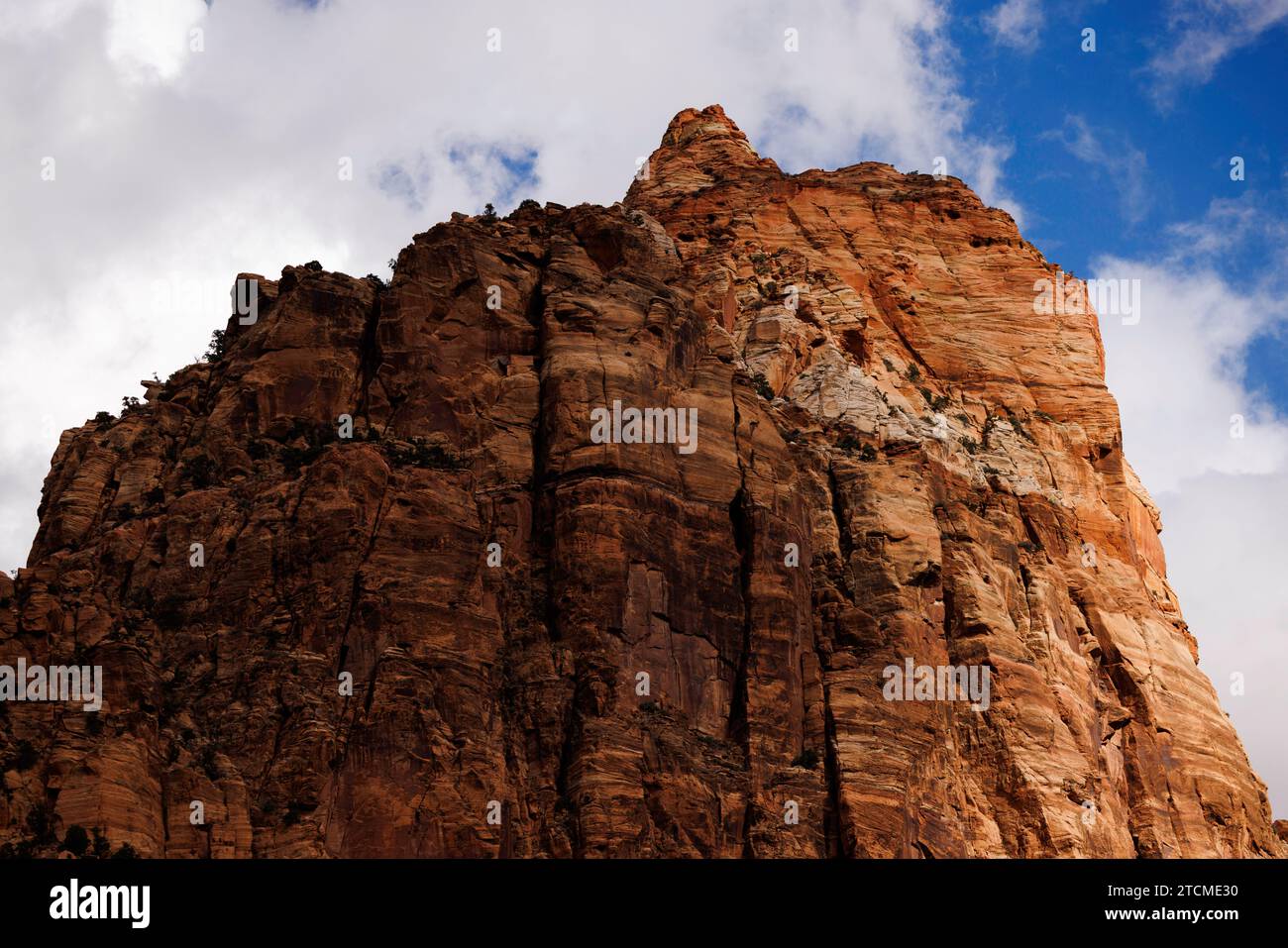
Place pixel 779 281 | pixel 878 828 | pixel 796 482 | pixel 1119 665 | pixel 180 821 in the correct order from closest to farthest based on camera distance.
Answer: pixel 180 821 → pixel 878 828 → pixel 796 482 → pixel 1119 665 → pixel 779 281

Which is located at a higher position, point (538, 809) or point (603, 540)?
point (603, 540)

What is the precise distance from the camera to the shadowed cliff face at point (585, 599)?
86.1 m

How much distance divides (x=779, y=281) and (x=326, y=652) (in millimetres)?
46562

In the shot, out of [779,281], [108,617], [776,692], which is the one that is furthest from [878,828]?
[779,281]

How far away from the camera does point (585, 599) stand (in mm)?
94312

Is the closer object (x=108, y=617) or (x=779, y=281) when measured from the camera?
(x=108, y=617)

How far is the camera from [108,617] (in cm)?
8812

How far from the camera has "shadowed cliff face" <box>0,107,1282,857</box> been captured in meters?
86.1

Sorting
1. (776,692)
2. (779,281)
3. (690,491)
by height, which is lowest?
(776,692)

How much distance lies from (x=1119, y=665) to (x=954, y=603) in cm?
1392
